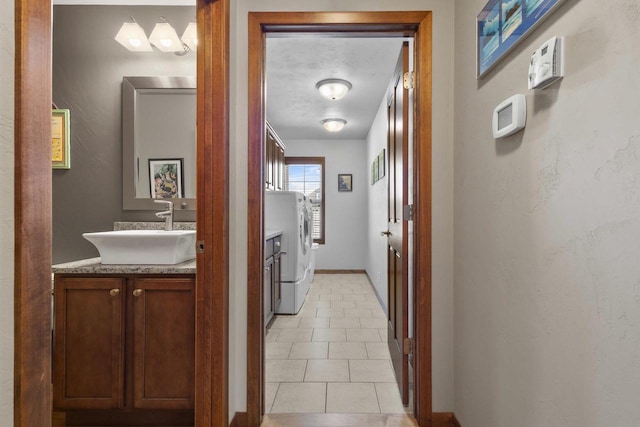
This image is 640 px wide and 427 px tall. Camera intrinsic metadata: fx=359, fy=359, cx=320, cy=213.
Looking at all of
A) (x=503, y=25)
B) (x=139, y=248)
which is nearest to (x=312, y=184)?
(x=139, y=248)

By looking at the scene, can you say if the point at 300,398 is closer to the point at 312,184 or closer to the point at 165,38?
the point at 165,38

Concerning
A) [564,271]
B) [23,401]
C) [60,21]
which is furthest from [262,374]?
[60,21]

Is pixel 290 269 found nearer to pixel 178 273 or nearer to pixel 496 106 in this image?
pixel 178 273

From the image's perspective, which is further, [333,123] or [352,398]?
[333,123]

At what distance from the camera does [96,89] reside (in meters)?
2.33

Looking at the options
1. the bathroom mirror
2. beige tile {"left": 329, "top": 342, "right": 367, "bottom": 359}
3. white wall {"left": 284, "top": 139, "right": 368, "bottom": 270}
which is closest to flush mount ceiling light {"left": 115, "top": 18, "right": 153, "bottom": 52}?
the bathroom mirror

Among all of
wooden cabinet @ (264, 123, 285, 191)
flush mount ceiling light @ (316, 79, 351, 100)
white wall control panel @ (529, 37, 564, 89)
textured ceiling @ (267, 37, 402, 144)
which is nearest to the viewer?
white wall control panel @ (529, 37, 564, 89)

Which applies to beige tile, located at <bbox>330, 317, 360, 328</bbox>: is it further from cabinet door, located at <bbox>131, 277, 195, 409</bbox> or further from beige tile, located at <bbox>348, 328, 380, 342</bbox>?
cabinet door, located at <bbox>131, 277, 195, 409</bbox>

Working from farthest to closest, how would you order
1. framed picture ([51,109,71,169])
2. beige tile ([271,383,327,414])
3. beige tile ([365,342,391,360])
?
beige tile ([365,342,391,360]), framed picture ([51,109,71,169]), beige tile ([271,383,327,414])

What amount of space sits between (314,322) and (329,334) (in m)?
0.40

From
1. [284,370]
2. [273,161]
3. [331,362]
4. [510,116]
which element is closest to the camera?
[510,116]

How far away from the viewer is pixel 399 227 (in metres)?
2.30

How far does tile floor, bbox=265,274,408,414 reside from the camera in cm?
204

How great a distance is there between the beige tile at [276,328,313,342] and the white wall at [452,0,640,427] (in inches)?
71.9
